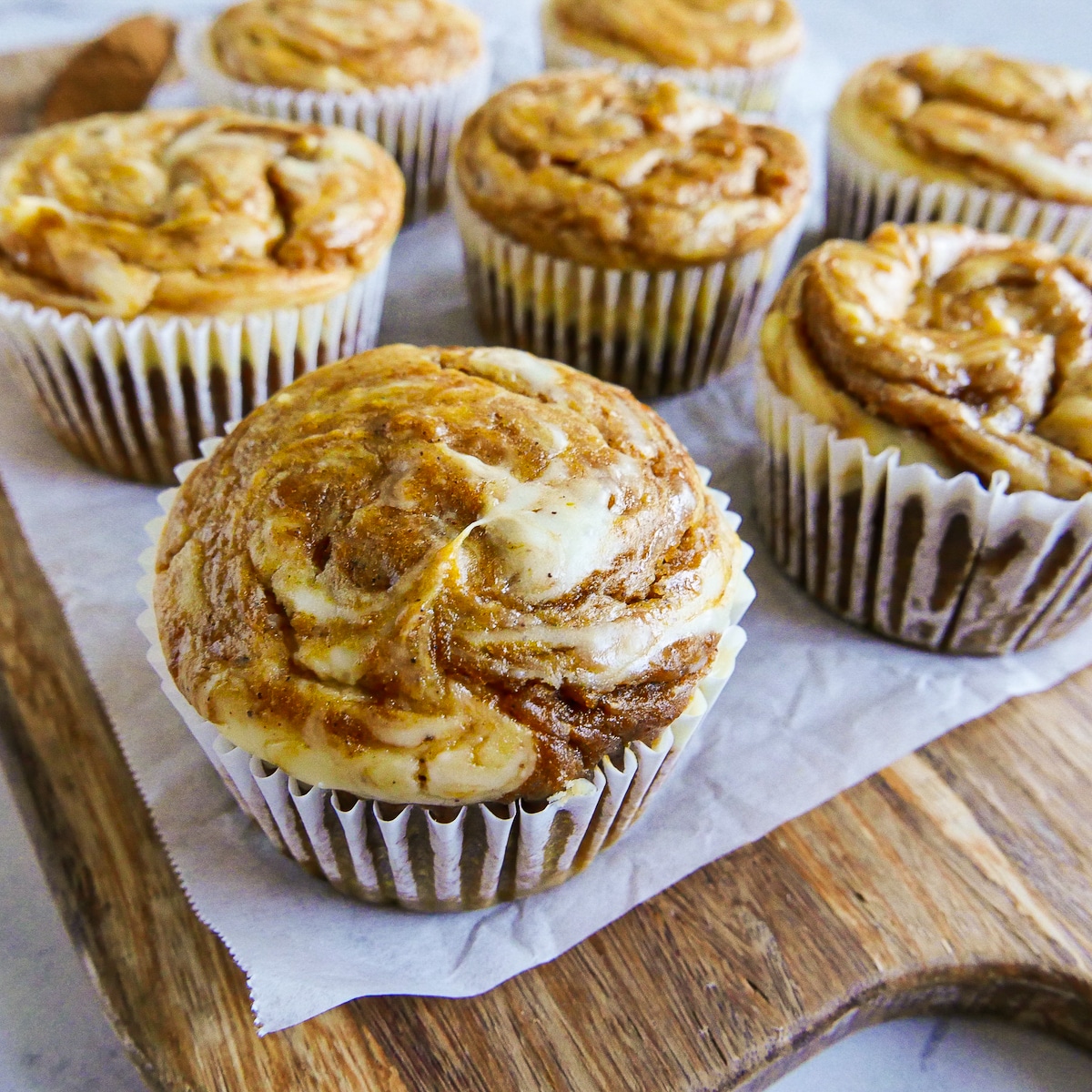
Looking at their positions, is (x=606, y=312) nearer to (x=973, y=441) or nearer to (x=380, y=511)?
(x=973, y=441)

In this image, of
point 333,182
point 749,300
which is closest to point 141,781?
point 333,182

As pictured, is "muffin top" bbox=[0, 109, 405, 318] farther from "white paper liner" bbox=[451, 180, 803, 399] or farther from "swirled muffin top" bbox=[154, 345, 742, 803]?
"swirled muffin top" bbox=[154, 345, 742, 803]

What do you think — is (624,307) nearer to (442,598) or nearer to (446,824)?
(442,598)

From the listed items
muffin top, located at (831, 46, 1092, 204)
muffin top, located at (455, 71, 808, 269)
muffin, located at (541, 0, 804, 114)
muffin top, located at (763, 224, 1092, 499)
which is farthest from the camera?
muffin, located at (541, 0, 804, 114)

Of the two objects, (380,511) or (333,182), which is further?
(333,182)

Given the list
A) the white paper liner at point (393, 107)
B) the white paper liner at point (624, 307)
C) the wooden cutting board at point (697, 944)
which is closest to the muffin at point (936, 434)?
the wooden cutting board at point (697, 944)

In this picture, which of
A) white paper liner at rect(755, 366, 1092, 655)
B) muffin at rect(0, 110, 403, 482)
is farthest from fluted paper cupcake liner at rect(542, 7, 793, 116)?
white paper liner at rect(755, 366, 1092, 655)
